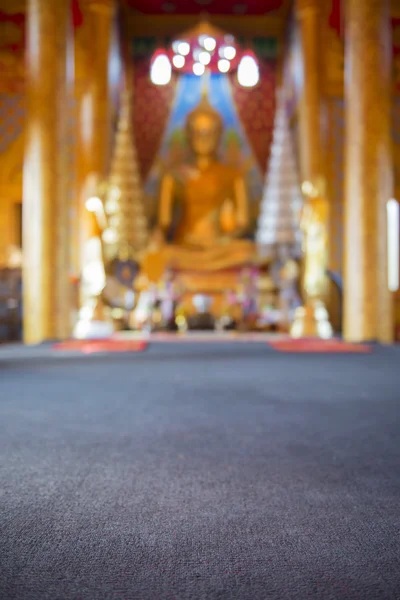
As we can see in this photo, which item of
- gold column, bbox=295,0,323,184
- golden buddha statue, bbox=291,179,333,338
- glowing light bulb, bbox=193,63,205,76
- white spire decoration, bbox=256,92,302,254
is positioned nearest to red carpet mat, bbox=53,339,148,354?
golden buddha statue, bbox=291,179,333,338

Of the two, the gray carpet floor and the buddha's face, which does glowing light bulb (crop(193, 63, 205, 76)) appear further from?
the gray carpet floor

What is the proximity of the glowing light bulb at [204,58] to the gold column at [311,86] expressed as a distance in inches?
62.6

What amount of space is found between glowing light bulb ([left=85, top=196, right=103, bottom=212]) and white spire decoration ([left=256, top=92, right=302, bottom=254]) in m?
2.92

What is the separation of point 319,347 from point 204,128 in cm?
567

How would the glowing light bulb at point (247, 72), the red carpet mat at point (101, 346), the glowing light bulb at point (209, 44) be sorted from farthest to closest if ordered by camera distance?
the glowing light bulb at point (209, 44), the glowing light bulb at point (247, 72), the red carpet mat at point (101, 346)

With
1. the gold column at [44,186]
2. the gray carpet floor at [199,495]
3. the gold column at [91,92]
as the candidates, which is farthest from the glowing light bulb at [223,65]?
the gray carpet floor at [199,495]

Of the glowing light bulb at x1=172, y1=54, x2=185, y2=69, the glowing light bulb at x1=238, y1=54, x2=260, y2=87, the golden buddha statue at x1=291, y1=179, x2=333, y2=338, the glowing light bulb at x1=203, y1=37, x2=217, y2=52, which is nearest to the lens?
the golden buddha statue at x1=291, y1=179, x2=333, y2=338

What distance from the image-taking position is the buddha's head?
31.8 feet

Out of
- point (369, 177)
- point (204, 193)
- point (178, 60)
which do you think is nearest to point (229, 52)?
point (178, 60)

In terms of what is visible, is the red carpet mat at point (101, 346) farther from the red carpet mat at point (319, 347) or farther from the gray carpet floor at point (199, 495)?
the gray carpet floor at point (199, 495)

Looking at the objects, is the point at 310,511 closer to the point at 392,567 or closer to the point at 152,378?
the point at 392,567

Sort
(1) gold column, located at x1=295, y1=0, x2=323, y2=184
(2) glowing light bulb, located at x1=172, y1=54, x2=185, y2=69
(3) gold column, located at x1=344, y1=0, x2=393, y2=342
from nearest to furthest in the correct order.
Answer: (3) gold column, located at x1=344, y1=0, x2=393, y2=342, (1) gold column, located at x1=295, y1=0, x2=323, y2=184, (2) glowing light bulb, located at x1=172, y1=54, x2=185, y2=69

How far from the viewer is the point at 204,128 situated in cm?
969

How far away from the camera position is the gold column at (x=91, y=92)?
8.52 meters
